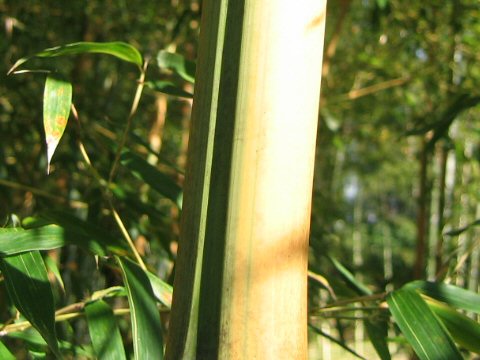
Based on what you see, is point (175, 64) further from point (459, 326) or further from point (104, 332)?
point (459, 326)

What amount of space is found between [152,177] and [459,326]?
0.46m

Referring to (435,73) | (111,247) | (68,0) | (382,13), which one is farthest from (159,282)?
(435,73)

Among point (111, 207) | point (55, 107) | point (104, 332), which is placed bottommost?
point (104, 332)

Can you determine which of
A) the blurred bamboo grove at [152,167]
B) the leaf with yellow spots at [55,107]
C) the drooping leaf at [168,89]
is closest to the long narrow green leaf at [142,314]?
the blurred bamboo grove at [152,167]

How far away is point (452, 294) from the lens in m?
0.78

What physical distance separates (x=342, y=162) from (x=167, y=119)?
236 centimetres

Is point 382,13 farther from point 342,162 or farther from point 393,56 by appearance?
point 342,162

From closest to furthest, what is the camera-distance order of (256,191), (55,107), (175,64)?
1. (256,191)
2. (55,107)
3. (175,64)

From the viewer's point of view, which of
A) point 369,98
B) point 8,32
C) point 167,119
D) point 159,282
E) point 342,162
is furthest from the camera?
Answer: point 342,162

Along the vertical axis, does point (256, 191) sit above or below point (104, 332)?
above

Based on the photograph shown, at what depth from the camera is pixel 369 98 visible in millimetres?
2910

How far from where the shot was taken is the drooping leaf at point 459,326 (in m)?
0.72

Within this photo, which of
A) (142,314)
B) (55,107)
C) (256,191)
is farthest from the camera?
(55,107)

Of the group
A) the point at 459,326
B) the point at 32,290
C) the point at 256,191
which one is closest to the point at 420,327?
the point at 459,326
